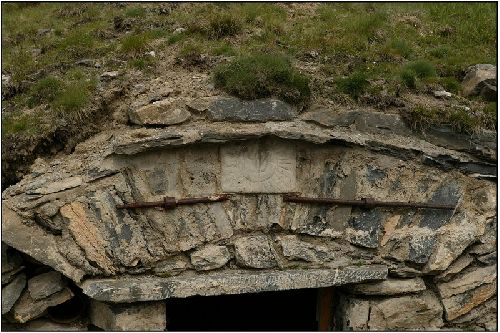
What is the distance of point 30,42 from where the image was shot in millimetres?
8930

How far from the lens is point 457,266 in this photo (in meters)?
7.32

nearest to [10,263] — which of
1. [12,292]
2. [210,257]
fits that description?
[12,292]

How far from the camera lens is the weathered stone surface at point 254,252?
22.5ft

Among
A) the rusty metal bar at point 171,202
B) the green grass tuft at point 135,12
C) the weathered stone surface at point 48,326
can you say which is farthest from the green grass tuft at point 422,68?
the weathered stone surface at point 48,326

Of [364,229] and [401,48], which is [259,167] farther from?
[401,48]

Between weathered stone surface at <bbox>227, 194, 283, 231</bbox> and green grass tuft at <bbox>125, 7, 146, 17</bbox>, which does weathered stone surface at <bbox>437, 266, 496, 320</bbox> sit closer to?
weathered stone surface at <bbox>227, 194, 283, 231</bbox>

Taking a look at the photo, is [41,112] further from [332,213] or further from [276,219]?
[332,213]

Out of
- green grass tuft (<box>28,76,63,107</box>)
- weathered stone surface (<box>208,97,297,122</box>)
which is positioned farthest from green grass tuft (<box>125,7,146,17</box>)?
weathered stone surface (<box>208,97,297,122</box>)

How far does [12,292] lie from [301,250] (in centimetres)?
284

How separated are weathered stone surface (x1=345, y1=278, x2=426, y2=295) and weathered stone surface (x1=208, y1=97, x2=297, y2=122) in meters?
1.95

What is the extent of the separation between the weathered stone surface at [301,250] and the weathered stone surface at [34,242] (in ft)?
6.68

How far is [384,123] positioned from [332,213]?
1.12 meters

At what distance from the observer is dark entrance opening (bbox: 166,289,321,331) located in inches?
360

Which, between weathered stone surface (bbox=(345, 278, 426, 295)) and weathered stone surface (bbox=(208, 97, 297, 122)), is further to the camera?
weathered stone surface (bbox=(345, 278, 426, 295))
